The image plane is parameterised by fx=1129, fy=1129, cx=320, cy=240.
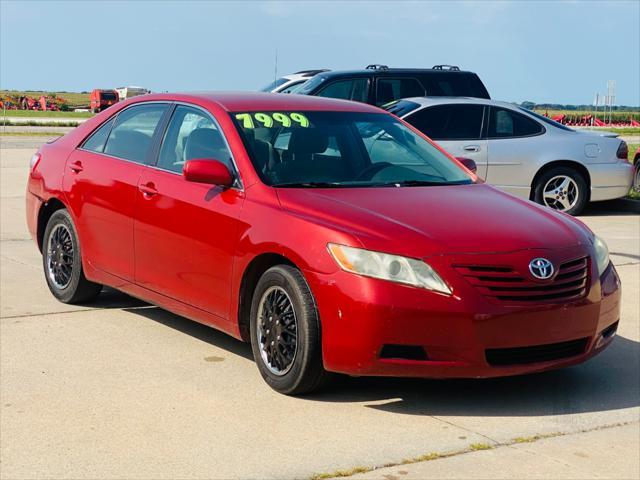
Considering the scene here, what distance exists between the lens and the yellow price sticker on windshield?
6609 millimetres

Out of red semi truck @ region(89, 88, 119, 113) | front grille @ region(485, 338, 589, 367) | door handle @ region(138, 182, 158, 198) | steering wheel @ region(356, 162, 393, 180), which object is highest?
steering wheel @ region(356, 162, 393, 180)

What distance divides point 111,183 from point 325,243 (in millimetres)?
2227

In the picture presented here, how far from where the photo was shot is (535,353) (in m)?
5.65

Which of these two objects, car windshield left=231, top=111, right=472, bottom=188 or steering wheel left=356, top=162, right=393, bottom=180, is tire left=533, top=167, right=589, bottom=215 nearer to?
car windshield left=231, top=111, right=472, bottom=188

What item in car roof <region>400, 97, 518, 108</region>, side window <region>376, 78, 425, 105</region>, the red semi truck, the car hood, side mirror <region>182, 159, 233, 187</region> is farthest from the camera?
the red semi truck

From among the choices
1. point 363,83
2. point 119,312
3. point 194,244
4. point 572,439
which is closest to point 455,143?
point 363,83

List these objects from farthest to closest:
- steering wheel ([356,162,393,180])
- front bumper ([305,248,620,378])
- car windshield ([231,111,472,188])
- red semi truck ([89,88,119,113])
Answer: red semi truck ([89,88,119,113])
steering wheel ([356,162,393,180])
car windshield ([231,111,472,188])
front bumper ([305,248,620,378])

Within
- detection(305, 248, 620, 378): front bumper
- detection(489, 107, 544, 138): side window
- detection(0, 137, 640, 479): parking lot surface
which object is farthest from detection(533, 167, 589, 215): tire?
detection(305, 248, 620, 378): front bumper

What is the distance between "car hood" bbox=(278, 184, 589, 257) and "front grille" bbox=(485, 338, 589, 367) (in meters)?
0.50

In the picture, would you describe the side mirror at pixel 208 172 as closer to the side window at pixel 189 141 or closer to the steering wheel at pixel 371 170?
the side window at pixel 189 141

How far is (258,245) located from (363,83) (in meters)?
10.0

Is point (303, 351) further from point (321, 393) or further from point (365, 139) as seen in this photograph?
point (365, 139)

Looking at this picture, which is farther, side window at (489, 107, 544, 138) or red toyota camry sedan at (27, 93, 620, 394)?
side window at (489, 107, 544, 138)

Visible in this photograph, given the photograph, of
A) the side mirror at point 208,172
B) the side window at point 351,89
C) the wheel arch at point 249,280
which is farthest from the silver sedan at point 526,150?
the wheel arch at point 249,280
